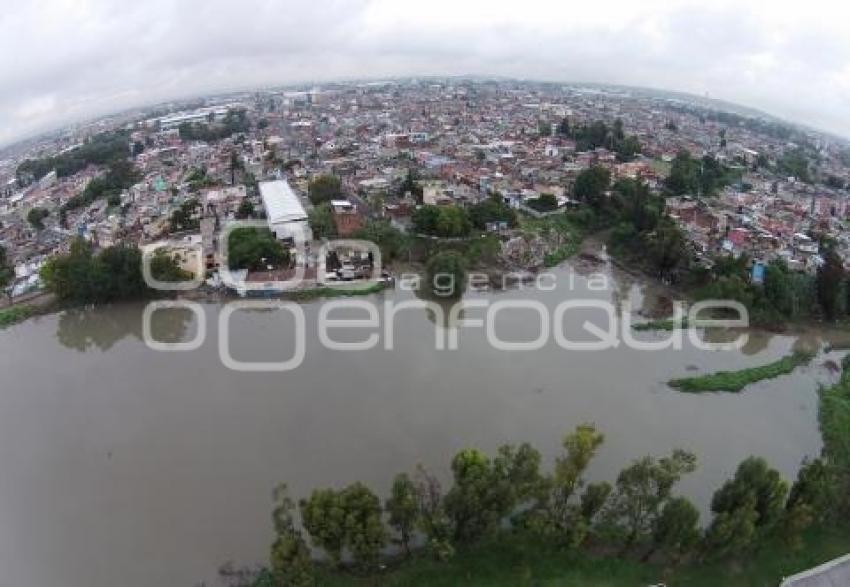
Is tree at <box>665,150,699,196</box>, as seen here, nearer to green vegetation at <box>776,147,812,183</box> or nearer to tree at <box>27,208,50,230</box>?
green vegetation at <box>776,147,812,183</box>

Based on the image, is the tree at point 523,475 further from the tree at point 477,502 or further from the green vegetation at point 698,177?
the green vegetation at point 698,177

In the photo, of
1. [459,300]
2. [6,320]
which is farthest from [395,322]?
[6,320]

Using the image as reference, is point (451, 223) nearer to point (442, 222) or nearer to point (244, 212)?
point (442, 222)

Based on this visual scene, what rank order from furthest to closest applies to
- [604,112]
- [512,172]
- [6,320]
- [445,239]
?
1. [604,112]
2. [512,172]
3. [445,239]
4. [6,320]

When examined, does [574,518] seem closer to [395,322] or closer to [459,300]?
[395,322]

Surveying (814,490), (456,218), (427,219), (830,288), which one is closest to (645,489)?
(814,490)

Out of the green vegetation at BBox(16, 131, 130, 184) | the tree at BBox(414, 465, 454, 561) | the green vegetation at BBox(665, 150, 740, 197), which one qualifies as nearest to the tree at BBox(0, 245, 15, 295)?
the tree at BBox(414, 465, 454, 561)

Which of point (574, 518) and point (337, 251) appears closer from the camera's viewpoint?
point (574, 518)
